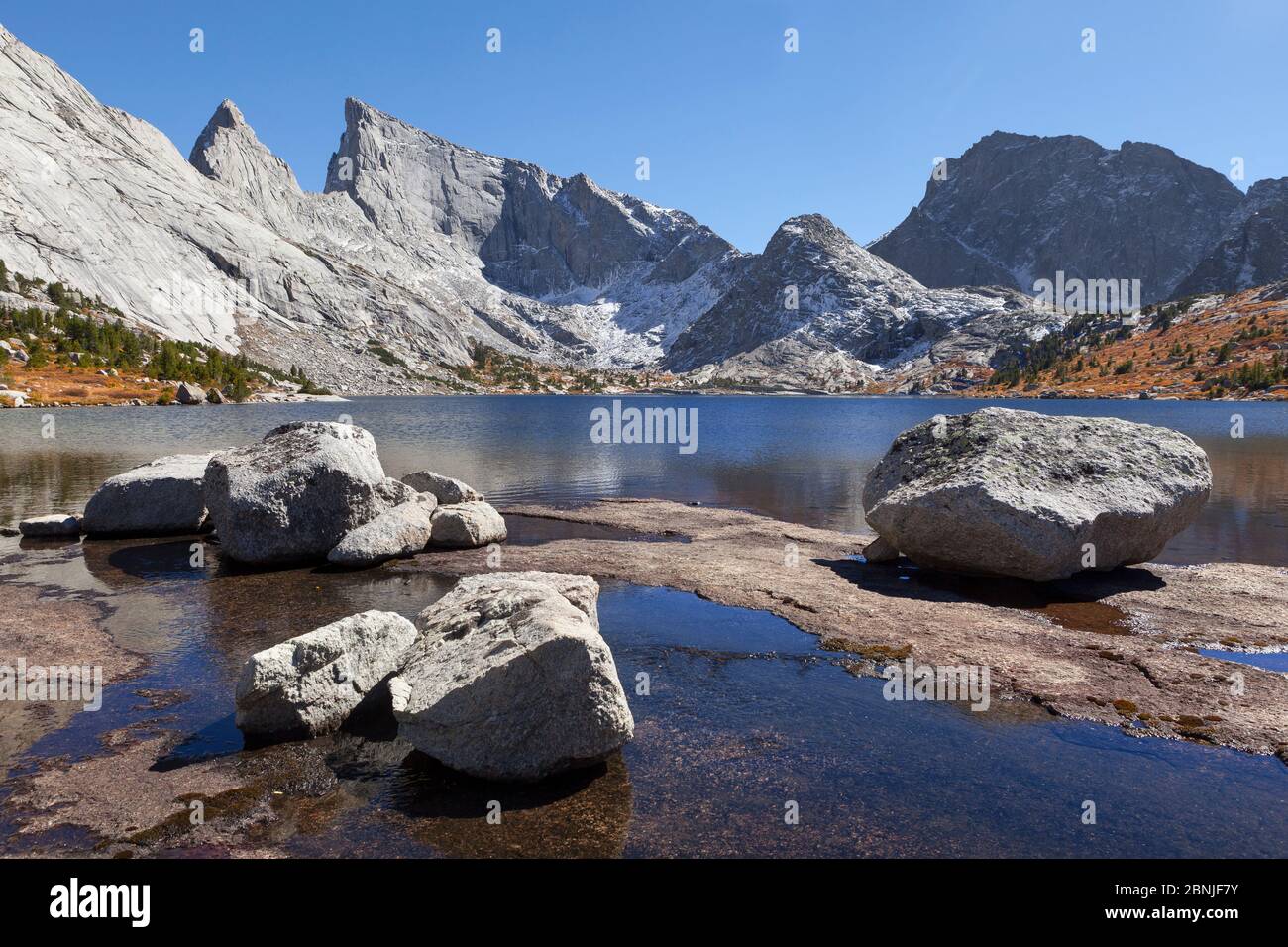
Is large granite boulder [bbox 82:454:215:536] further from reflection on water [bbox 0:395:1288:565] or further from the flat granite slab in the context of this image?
the flat granite slab

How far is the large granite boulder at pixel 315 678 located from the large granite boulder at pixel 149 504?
57.4ft

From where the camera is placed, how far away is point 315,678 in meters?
11.5

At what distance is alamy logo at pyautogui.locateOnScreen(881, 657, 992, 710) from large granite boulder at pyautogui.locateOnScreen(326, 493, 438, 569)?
15.5 metres

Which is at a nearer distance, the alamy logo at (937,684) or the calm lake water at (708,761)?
the calm lake water at (708,761)

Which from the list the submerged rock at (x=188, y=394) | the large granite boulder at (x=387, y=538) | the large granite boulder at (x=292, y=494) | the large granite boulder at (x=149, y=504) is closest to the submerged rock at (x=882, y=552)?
the large granite boulder at (x=387, y=538)

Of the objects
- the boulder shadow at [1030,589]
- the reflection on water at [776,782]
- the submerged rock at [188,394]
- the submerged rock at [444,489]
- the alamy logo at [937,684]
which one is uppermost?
the submerged rock at [188,394]

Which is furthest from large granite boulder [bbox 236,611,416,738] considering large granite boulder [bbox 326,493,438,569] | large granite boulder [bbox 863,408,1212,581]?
large granite boulder [bbox 863,408,1212,581]

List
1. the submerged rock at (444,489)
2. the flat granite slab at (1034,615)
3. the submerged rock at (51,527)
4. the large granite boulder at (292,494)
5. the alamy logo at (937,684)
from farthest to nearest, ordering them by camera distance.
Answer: the submerged rock at (444,489)
the submerged rock at (51,527)
the large granite boulder at (292,494)
the alamy logo at (937,684)
the flat granite slab at (1034,615)

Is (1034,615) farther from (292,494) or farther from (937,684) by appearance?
(292,494)

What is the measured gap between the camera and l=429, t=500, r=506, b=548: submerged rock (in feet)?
82.5

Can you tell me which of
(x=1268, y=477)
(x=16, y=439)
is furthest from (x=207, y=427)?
(x=1268, y=477)
